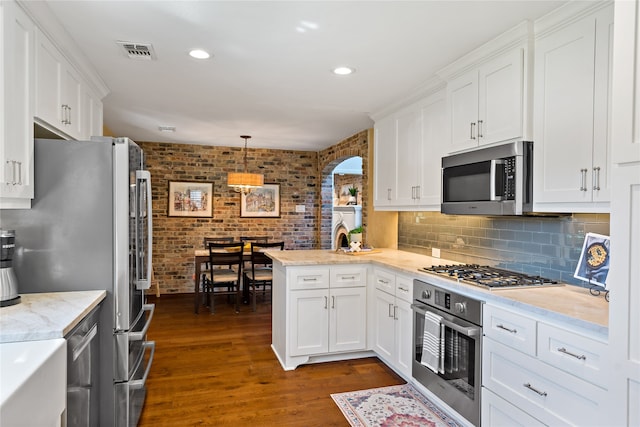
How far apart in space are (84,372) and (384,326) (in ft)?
7.47

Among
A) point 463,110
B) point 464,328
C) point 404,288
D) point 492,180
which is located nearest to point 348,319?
point 404,288

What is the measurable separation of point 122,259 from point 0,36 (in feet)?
3.95

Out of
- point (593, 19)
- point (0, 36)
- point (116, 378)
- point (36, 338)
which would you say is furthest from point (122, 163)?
point (593, 19)

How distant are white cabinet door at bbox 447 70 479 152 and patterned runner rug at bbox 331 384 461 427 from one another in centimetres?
187

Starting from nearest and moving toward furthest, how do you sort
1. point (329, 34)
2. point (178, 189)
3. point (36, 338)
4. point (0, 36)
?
point (36, 338) < point (0, 36) < point (329, 34) < point (178, 189)

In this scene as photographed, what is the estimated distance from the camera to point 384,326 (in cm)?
341

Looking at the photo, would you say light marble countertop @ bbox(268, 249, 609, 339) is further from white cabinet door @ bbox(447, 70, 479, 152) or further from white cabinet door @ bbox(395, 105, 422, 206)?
white cabinet door @ bbox(447, 70, 479, 152)

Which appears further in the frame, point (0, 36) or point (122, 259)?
point (122, 259)

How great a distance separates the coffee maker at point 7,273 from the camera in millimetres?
1921

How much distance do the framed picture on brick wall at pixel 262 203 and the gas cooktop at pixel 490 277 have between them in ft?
14.1

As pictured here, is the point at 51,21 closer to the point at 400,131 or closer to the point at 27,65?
the point at 27,65

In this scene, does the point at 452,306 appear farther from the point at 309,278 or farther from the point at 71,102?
the point at 71,102

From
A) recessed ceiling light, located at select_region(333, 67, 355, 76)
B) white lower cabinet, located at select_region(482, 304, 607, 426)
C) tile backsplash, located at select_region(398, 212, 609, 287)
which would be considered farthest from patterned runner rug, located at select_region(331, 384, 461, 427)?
recessed ceiling light, located at select_region(333, 67, 355, 76)

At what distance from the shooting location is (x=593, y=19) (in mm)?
1971
